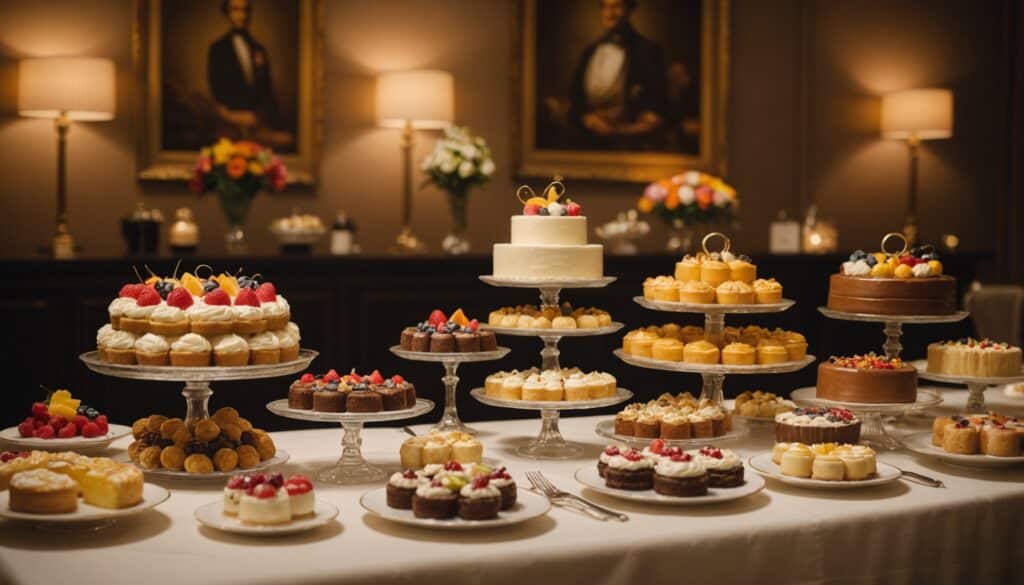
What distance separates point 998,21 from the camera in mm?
9391

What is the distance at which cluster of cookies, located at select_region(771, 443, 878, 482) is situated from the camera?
9.84 feet

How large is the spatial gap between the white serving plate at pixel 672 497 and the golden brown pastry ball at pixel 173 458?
1.05 meters

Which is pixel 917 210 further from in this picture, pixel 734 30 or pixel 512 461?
pixel 512 461

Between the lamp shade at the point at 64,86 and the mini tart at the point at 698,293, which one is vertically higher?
the lamp shade at the point at 64,86

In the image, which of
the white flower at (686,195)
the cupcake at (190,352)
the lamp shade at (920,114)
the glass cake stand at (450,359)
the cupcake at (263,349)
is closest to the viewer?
the cupcake at (190,352)

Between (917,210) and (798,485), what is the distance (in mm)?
6805

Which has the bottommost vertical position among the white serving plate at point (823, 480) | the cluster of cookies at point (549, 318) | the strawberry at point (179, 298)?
the white serving plate at point (823, 480)

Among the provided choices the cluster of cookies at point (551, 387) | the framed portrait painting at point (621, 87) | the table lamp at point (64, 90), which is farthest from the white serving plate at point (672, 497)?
the framed portrait painting at point (621, 87)

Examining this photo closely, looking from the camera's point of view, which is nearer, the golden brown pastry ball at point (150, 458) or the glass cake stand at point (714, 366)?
the golden brown pastry ball at point (150, 458)

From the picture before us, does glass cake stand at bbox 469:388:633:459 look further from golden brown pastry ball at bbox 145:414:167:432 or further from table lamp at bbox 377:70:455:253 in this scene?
table lamp at bbox 377:70:455:253

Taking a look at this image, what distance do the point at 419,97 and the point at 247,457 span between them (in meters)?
4.20

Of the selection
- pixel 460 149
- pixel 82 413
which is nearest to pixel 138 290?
pixel 82 413

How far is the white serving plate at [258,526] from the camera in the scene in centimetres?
248

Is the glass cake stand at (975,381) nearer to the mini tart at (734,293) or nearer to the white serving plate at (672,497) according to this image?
the mini tart at (734,293)
